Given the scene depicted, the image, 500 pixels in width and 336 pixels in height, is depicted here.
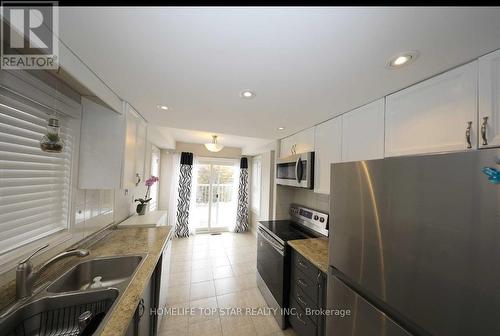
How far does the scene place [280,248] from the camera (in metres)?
1.85

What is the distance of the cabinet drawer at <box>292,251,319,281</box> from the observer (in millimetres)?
1411

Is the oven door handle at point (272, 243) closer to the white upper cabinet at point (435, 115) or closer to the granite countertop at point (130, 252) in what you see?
the granite countertop at point (130, 252)

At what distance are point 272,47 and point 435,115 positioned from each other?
3.48 feet

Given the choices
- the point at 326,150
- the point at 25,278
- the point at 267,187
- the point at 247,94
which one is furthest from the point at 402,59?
the point at 267,187

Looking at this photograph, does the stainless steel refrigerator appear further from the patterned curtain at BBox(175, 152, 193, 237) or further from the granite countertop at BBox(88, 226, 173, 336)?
the patterned curtain at BBox(175, 152, 193, 237)

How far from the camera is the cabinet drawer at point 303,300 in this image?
4.58 ft

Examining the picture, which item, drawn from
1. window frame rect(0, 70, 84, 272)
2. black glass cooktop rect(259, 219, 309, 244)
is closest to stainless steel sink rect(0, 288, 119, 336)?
window frame rect(0, 70, 84, 272)

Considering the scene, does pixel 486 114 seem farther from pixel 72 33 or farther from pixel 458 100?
pixel 72 33

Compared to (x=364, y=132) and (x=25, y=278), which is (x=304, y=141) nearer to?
(x=364, y=132)

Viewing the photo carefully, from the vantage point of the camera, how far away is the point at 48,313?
0.92 meters

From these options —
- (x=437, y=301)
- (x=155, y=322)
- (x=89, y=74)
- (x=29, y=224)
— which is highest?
(x=89, y=74)

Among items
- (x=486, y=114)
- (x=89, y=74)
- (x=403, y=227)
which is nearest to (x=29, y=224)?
(x=89, y=74)

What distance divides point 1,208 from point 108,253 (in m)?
0.72

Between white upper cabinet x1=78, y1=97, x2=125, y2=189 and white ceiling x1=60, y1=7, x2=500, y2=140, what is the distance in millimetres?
266
